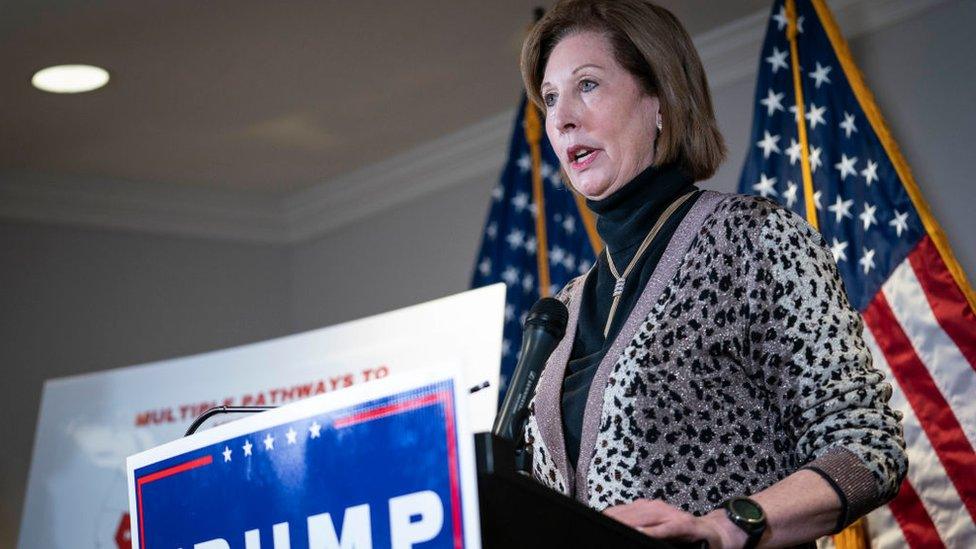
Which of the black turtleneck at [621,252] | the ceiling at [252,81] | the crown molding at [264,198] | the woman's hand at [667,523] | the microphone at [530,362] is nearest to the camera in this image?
the woman's hand at [667,523]

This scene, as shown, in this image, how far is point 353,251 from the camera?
5680mm

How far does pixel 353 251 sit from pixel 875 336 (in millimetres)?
2914

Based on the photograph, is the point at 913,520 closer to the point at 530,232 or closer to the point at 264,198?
the point at 530,232

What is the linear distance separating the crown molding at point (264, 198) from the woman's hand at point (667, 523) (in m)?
3.89

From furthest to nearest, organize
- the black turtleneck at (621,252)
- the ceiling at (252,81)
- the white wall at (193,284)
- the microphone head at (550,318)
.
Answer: the white wall at (193,284)
the ceiling at (252,81)
the black turtleneck at (621,252)
the microphone head at (550,318)

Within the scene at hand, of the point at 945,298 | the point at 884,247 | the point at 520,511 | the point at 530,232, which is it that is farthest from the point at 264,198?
the point at 520,511

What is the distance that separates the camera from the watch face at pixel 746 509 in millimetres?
1096

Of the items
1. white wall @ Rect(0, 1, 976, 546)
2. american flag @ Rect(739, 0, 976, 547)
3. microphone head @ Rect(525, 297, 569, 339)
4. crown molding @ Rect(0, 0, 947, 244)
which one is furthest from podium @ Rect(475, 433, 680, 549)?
crown molding @ Rect(0, 0, 947, 244)

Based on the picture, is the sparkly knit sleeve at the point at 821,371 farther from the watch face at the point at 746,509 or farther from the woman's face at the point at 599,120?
the woman's face at the point at 599,120

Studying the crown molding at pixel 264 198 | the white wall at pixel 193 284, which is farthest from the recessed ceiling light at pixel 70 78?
the white wall at pixel 193 284

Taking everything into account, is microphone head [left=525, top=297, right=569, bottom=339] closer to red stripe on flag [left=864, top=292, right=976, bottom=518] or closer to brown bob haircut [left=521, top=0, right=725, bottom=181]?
brown bob haircut [left=521, top=0, right=725, bottom=181]

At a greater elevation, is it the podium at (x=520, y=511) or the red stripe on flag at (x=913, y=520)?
the red stripe on flag at (x=913, y=520)

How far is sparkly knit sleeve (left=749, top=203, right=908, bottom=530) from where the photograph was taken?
1.18m

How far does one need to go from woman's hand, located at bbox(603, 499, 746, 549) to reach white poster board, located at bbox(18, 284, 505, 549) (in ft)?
6.51
